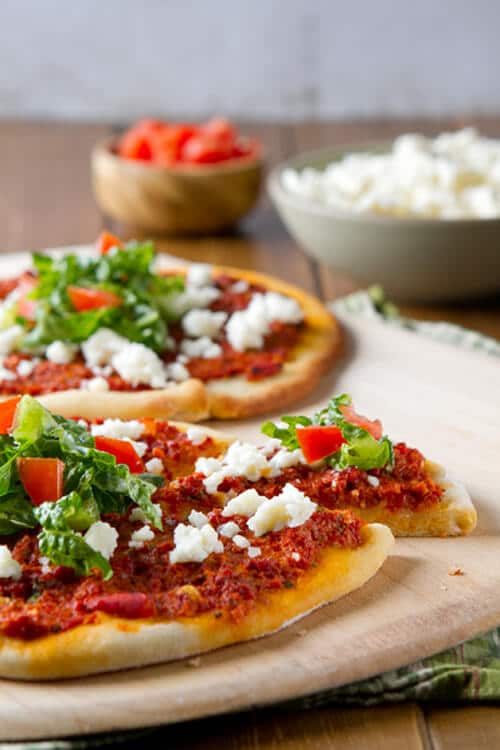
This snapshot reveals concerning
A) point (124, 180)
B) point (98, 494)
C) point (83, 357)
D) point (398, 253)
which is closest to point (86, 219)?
point (124, 180)

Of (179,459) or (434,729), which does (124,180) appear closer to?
(179,459)

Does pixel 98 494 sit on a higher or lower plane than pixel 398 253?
higher

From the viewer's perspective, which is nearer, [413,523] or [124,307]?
[413,523]

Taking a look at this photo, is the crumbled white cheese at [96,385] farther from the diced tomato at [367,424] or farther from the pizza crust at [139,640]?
the pizza crust at [139,640]

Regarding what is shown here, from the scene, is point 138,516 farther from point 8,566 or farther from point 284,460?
point 284,460

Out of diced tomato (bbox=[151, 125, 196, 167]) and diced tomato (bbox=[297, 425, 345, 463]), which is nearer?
diced tomato (bbox=[297, 425, 345, 463])

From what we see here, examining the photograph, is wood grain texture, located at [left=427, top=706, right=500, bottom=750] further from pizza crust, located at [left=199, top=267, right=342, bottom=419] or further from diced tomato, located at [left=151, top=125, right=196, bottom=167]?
diced tomato, located at [left=151, top=125, right=196, bottom=167]

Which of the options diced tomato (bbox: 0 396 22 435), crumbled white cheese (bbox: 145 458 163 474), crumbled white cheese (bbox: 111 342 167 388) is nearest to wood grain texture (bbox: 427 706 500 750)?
crumbled white cheese (bbox: 145 458 163 474)

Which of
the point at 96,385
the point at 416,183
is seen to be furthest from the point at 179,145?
the point at 96,385
